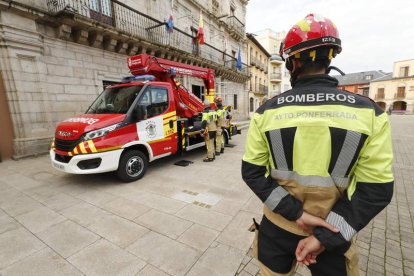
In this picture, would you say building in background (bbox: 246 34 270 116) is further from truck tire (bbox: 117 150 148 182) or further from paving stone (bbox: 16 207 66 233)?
paving stone (bbox: 16 207 66 233)

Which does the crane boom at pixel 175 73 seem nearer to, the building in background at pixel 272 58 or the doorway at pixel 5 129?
the doorway at pixel 5 129

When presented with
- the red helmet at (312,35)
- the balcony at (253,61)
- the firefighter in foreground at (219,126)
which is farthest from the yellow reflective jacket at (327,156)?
the balcony at (253,61)

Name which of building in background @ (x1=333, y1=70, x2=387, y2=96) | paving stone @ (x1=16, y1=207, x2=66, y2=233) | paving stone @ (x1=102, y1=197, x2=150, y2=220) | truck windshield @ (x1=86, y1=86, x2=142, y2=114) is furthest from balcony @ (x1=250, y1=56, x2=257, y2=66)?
building in background @ (x1=333, y1=70, x2=387, y2=96)

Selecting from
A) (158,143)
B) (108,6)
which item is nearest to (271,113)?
(158,143)

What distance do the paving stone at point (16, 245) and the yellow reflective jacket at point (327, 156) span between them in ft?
10.3

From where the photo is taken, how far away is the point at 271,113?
1.27 metres

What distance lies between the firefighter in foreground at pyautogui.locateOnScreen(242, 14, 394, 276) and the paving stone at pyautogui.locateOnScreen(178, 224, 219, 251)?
139 cm

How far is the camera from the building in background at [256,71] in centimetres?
Result: 2636

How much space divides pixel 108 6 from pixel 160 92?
24.3ft

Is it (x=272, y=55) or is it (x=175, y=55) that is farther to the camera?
(x=272, y=55)

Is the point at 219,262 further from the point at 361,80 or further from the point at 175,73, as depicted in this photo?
the point at 361,80

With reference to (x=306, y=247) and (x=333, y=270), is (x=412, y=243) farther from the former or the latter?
(x=306, y=247)

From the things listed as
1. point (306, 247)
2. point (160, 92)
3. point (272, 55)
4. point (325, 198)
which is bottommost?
point (306, 247)

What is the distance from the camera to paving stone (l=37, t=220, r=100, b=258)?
262 centimetres
